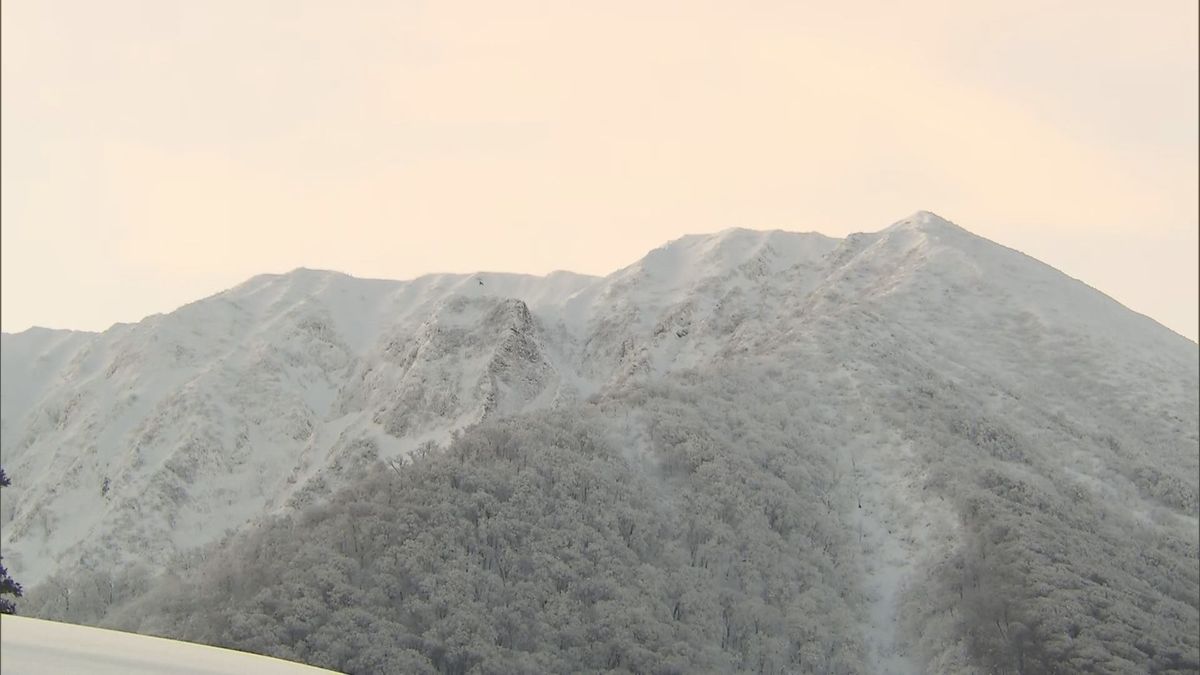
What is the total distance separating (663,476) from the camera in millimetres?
69312

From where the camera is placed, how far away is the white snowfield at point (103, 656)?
9148 millimetres

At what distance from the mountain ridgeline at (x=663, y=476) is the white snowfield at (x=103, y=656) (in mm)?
42493

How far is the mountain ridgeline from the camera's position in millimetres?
56156

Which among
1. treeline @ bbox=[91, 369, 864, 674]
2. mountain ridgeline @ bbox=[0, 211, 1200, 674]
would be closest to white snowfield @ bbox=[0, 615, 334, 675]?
treeline @ bbox=[91, 369, 864, 674]

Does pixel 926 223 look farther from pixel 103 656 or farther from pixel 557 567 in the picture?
pixel 103 656

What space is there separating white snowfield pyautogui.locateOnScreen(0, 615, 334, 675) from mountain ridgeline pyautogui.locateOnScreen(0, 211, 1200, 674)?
139 feet

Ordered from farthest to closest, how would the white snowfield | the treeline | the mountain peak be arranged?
the mountain peak → the treeline → the white snowfield

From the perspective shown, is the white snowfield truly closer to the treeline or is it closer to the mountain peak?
the treeline

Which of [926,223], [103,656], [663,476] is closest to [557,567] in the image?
[663,476]

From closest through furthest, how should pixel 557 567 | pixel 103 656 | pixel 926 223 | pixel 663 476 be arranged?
pixel 103 656, pixel 557 567, pixel 663 476, pixel 926 223

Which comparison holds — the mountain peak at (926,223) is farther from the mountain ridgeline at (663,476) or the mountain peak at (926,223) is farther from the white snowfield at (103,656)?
the white snowfield at (103,656)

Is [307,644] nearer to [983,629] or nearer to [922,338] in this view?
[983,629]

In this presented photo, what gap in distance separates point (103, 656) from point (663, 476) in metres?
60.8

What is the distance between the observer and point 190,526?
95.4 m
